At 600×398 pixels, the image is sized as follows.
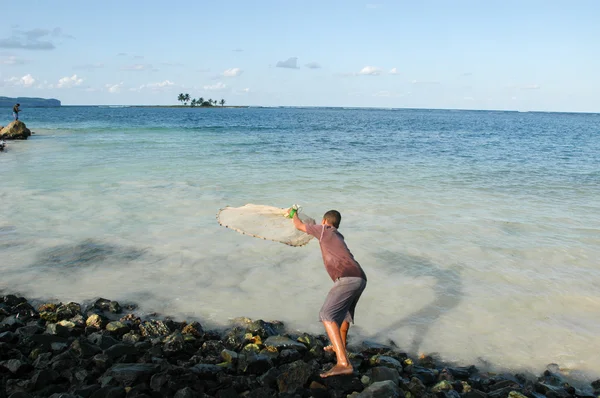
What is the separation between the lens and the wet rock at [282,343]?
5.81m

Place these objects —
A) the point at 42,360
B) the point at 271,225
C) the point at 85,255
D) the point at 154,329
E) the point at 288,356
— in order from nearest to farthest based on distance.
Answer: the point at 42,360, the point at 288,356, the point at 154,329, the point at 271,225, the point at 85,255

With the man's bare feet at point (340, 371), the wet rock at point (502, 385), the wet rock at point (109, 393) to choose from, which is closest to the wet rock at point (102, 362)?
the wet rock at point (109, 393)

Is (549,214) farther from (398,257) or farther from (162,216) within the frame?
(162,216)

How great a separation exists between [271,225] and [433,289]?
128 inches

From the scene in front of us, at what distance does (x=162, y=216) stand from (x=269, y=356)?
7697 millimetres

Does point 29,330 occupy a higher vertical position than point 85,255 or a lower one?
higher

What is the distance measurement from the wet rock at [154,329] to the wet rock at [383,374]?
268cm

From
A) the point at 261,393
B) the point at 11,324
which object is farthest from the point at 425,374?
the point at 11,324

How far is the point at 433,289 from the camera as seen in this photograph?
26.8 feet

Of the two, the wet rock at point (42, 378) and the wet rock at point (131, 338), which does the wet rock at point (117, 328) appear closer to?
the wet rock at point (131, 338)

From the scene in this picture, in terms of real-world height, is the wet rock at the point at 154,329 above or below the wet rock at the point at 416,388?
below

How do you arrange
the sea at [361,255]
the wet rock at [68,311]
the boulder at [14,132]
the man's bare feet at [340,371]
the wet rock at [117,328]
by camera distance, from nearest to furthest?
the man's bare feet at [340,371]
the wet rock at [117,328]
the wet rock at [68,311]
the sea at [361,255]
the boulder at [14,132]

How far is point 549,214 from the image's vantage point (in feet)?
44.8

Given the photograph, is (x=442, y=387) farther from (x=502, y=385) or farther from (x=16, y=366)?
(x=16, y=366)
